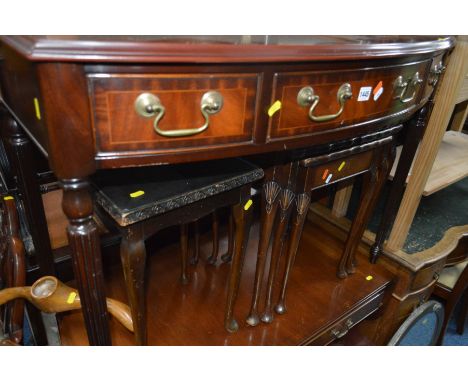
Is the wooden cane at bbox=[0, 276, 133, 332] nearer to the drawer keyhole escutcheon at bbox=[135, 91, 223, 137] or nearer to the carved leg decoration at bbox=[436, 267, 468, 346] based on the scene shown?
the drawer keyhole escutcheon at bbox=[135, 91, 223, 137]

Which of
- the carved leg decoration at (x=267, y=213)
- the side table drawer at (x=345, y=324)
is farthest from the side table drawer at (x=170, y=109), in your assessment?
the side table drawer at (x=345, y=324)

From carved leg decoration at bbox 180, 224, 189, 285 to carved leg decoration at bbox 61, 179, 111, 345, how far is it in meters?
0.39

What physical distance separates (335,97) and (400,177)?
Answer: 53 centimetres

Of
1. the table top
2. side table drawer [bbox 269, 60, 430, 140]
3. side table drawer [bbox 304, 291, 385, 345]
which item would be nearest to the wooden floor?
side table drawer [bbox 304, 291, 385, 345]

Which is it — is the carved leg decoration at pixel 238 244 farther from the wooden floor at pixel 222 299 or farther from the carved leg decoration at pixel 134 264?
the carved leg decoration at pixel 134 264

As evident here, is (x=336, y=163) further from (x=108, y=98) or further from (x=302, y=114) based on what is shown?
(x=108, y=98)

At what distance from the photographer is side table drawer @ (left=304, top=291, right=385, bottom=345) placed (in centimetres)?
87

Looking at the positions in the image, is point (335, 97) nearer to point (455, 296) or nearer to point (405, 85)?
point (405, 85)

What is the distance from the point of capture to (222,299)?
3.01 ft

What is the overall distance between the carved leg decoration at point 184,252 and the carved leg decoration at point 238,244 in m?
0.19

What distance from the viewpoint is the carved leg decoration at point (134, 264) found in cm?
55

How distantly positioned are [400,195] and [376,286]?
0.26 meters

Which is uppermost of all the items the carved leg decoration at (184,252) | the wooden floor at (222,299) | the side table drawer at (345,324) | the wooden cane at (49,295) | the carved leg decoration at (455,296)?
the wooden cane at (49,295)

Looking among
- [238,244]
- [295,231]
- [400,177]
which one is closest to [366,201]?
[400,177]
